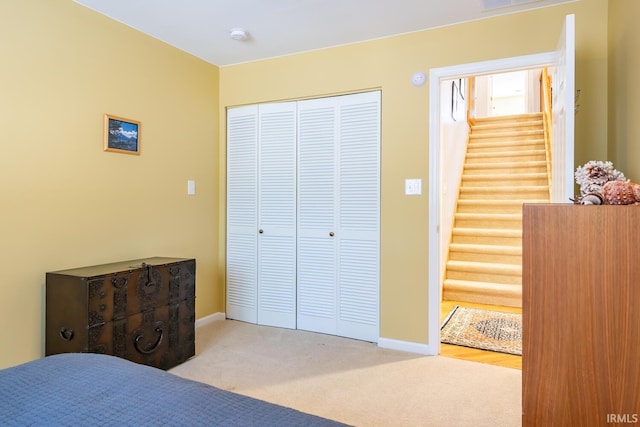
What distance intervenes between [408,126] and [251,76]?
1515 mm

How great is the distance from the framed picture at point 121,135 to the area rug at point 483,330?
9.08ft

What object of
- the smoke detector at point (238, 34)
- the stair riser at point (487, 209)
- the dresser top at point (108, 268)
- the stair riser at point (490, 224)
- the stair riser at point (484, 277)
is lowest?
the stair riser at point (484, 277)

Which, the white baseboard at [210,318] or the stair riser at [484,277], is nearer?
the white baseboard at [210,318]

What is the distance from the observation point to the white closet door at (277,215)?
11.0 ft

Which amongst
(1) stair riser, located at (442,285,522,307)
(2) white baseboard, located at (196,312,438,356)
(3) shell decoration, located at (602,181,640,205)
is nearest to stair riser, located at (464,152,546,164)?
(1) stair riser, located at (442,285,522,307)

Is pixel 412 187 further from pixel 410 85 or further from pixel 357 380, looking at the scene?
pixel 357 380

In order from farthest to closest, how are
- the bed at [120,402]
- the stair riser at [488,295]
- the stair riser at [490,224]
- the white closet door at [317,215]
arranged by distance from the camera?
1. the stair riser at [490,224]
2. the stair riser at [488,295]
3. the white closet door at [317,215]
4. the bed at [120,402]

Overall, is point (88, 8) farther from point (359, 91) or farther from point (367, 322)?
point (367, 322)

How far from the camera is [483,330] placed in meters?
3.30

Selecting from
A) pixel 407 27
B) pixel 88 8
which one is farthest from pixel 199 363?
pixel 407 27

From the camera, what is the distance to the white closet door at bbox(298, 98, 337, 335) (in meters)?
3.20

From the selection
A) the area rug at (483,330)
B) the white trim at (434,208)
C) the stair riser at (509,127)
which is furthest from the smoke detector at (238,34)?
the stair riser at (509,127)

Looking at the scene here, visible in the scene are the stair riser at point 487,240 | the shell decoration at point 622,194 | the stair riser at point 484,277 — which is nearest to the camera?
the shell decoration at point 622,194

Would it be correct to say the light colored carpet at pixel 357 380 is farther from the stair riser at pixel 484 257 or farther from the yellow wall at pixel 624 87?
the stair riser at pixel 484 257
